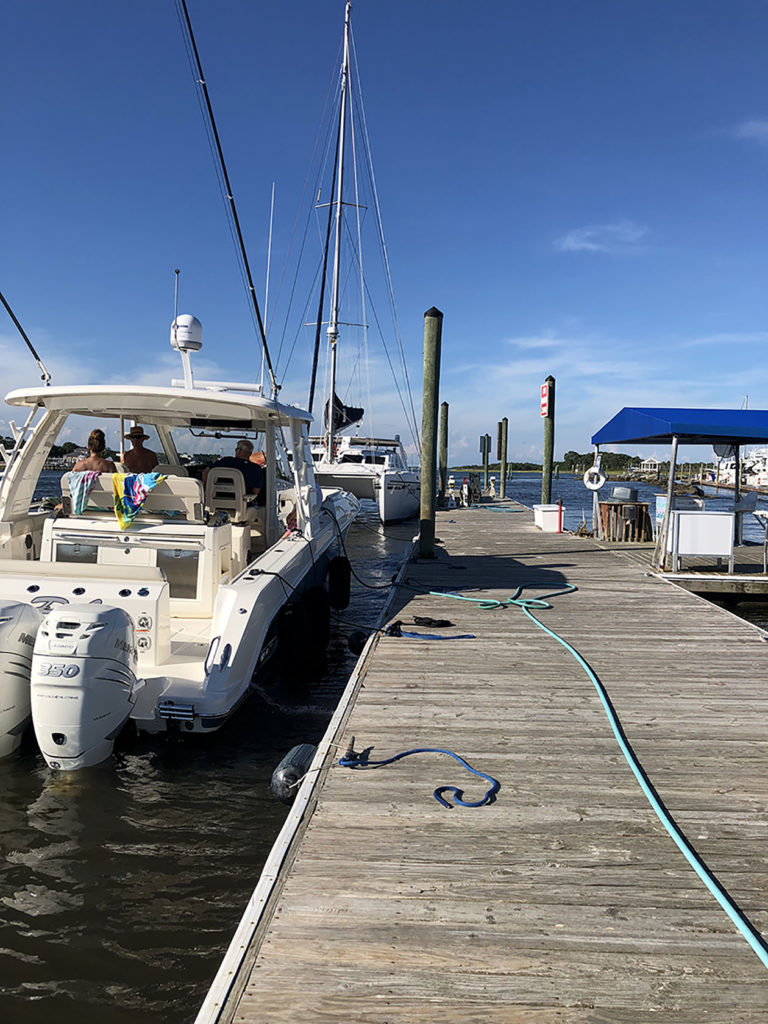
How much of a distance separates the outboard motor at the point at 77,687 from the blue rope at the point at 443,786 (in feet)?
4.46

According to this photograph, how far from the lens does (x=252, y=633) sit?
5.04m

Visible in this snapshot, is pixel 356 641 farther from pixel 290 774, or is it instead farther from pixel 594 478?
pixel 594 478

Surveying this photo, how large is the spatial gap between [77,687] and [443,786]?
2034 mm

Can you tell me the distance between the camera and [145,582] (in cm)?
Result: 511

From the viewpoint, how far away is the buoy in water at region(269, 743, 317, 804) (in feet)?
13.5

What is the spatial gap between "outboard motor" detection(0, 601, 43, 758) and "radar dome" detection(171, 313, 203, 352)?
4132mm

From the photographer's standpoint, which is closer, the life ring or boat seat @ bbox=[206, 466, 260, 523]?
boat seat @ bbox=[206, 466, 260, 523]

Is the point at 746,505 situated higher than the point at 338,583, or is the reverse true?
the point at 746,505

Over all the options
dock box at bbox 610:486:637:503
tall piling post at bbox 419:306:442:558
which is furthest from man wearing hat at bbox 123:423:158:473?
dock box at bbox 610:486:637:503

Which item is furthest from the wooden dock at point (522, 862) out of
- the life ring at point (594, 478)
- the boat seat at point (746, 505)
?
the life ring at point (594, 478)

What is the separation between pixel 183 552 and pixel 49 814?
2267mm

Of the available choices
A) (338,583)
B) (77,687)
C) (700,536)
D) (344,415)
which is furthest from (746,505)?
(344,415)

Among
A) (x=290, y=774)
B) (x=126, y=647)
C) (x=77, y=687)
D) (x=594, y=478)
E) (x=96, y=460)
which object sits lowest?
(x=290, y=774)

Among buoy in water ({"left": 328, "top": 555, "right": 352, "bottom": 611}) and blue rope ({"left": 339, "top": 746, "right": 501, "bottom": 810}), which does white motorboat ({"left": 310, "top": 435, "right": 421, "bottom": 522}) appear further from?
blue rope ({"left": 339, "top": 746, "right": 501, "bottom": 810})
